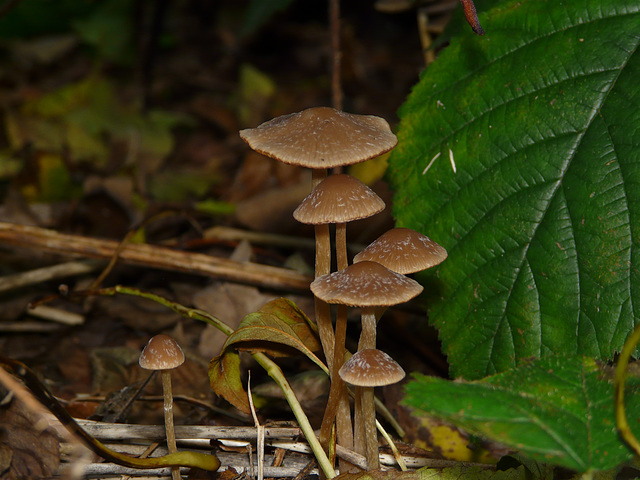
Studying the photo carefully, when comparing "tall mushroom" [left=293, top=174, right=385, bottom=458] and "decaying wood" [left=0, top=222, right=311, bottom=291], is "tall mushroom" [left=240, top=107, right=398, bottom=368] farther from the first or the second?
"decaying wood" [left=0, top=222, right=311, bottom=291]

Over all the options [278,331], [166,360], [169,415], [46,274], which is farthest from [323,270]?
[46,274]

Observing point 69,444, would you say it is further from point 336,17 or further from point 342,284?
point 336,17

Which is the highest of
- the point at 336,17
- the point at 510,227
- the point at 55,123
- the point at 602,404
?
the point at 336,17

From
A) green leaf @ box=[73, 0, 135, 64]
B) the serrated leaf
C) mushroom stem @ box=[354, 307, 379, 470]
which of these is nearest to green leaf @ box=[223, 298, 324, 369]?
the serrated leaf

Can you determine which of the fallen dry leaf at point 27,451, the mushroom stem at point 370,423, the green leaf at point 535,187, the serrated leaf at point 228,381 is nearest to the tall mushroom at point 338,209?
the mushroom stem at point 370,423

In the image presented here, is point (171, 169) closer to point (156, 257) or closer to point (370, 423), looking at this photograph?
point (156, 257)

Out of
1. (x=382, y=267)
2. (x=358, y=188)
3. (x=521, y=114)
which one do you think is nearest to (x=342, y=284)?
(x=382, y=267)

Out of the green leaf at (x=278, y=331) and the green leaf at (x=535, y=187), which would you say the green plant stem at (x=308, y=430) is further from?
the green leaf at (x=535, y=187)
